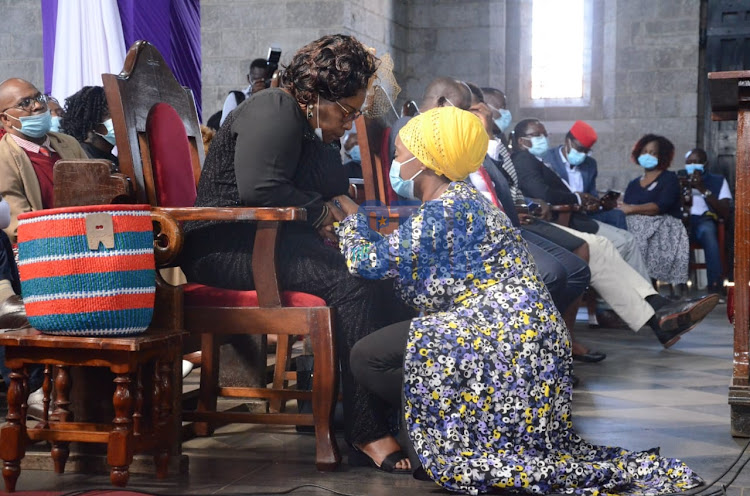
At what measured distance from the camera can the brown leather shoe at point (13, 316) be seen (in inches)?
118

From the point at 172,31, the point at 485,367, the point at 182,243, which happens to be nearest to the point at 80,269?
the point at 182,243

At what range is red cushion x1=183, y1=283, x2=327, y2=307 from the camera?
2.81m

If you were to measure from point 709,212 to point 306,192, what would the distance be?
670cm

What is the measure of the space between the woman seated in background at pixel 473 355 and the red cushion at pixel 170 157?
0.64 meters

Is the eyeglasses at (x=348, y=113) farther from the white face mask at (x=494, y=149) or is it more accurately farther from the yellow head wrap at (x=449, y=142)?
the white face mask at (x=494, y=149)

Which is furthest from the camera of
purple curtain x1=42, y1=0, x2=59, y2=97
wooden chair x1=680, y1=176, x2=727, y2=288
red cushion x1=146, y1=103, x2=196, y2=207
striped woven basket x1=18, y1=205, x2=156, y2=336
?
wooden chair x1=680, y1=176, x2=727, y2=288

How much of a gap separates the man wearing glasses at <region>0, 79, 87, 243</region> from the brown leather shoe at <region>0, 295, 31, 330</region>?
691mm

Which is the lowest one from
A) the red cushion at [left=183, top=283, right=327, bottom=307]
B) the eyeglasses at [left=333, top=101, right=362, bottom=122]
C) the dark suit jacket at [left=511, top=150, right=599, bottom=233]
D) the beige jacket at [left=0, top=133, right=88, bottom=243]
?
the red cushion at [left=183, top=283, right=327, bottom=307]

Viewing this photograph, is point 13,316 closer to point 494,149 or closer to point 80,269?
point 80,269

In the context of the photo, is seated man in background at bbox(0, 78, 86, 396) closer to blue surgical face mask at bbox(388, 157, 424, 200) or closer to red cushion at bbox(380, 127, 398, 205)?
red cushion at bbox(380, 127, 398, 205)

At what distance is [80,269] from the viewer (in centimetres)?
245

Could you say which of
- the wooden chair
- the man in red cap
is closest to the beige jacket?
the man in red cap

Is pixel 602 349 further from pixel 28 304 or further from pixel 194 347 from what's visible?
pixel 28 304

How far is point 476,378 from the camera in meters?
2.55
